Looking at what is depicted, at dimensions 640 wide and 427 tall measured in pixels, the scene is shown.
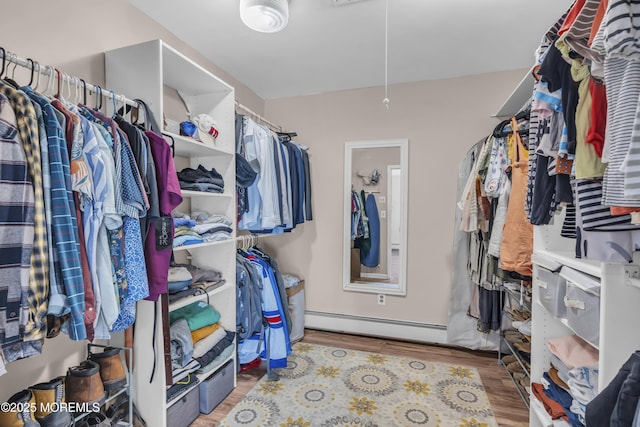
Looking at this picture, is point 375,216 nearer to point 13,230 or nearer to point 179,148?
point 179,148

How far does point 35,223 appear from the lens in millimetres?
931

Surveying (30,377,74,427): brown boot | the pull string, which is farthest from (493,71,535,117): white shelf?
(30,377,74,427): brown boot

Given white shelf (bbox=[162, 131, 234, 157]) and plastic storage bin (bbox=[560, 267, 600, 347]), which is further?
white shelf (bbox=[162, 131, 234, 157])

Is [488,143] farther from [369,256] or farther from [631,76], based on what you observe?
[631,76]

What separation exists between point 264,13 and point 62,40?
97cm

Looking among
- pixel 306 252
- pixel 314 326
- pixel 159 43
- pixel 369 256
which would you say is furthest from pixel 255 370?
pixel 159 43

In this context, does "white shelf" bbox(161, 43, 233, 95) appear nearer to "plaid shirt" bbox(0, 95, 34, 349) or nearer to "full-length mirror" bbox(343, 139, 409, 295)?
"plaid shirt" bbox(0, 95, 34, 349)

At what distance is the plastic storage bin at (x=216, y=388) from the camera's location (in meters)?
1.82

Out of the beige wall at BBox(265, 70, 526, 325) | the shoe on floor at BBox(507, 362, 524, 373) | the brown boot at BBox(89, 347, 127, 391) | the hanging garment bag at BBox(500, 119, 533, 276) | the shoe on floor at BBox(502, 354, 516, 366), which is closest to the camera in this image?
the brown boot at BBox(89, 347, 127, 391)

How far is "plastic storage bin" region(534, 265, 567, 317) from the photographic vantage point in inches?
51.4

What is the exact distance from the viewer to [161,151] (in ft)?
4.64

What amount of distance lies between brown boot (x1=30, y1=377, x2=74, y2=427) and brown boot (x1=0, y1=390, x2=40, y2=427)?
2 centimetres

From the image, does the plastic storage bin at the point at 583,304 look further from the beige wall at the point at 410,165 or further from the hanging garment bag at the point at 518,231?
the beige wall at the point at 410,165

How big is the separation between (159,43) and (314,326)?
2664 mm
